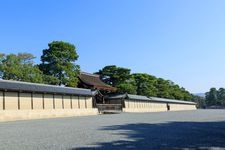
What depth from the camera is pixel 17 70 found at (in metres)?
36.2

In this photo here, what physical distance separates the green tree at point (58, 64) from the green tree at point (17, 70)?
2410 millimetres

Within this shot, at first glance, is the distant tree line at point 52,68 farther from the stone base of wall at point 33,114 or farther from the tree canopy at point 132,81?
the stone base of wall at point 33,114

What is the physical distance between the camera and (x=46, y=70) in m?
41.4

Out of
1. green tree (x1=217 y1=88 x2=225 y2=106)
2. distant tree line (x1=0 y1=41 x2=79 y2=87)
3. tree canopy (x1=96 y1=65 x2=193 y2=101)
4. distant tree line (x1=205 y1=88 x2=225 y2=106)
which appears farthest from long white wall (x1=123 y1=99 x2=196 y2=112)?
distant tree line (x1=205 y1=88 x2=225 y2=106)

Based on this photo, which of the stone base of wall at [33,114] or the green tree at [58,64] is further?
the green tree at [58,64]

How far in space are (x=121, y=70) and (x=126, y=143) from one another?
4584 centimetres

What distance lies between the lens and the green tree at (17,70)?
117 ft

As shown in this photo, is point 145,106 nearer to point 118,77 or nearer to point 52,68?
point 118,77

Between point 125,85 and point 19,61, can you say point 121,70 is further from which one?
point 19,61

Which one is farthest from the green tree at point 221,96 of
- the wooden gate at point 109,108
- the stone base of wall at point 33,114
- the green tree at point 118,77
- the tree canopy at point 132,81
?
the stone base of wall at point 33,114

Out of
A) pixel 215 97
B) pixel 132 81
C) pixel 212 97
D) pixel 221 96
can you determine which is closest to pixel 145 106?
pixel 132 81

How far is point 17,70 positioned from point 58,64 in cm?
603

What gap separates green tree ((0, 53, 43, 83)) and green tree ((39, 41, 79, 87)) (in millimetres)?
2410

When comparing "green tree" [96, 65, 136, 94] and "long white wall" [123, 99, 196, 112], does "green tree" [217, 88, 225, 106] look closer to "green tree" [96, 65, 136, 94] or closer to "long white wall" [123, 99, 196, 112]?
"long white wall" [123, 99, 196, 112]
